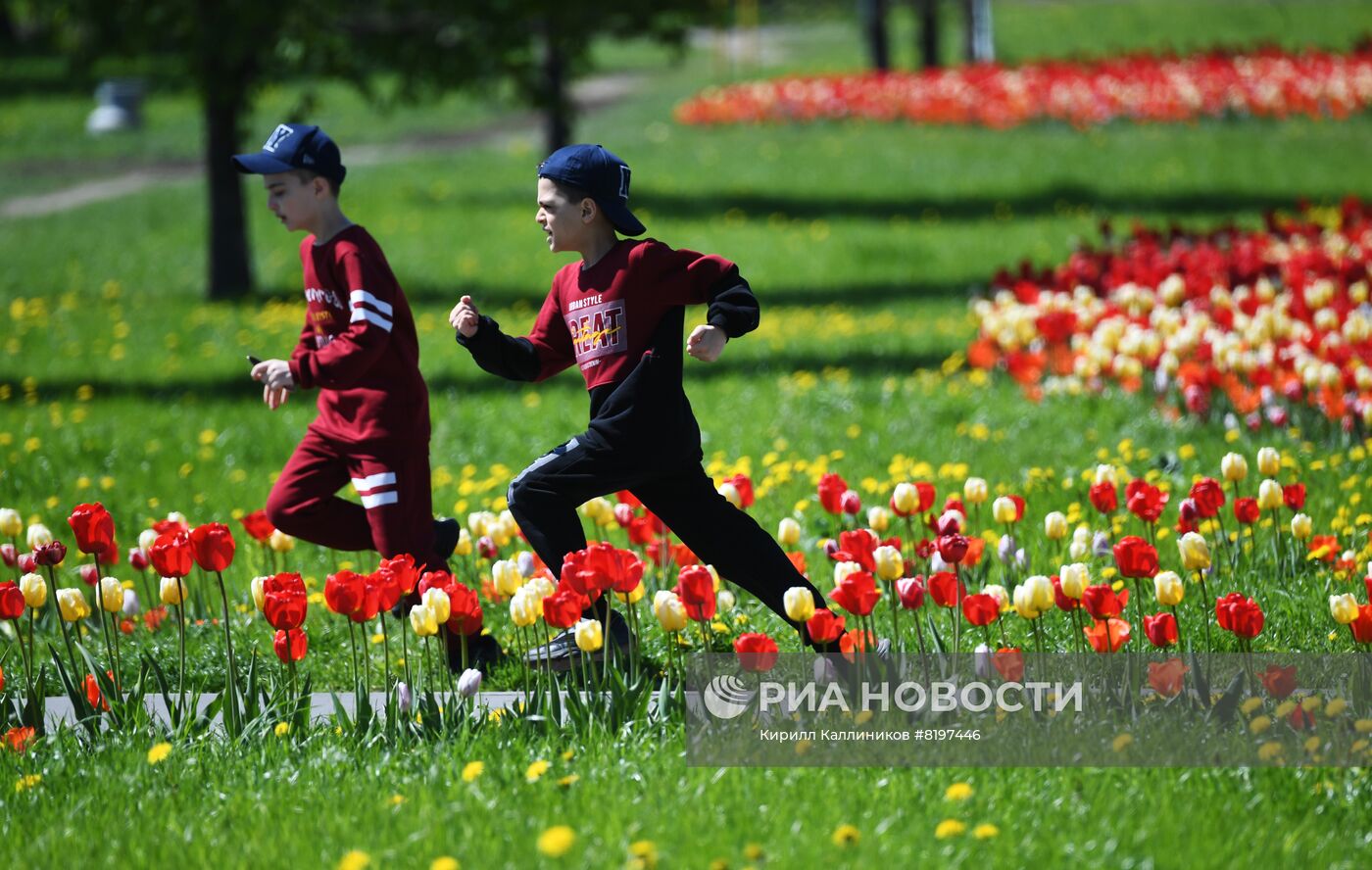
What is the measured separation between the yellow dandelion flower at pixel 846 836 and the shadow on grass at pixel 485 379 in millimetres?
6236

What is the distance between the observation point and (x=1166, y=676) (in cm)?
350

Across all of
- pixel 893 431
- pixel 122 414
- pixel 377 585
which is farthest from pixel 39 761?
pixel 122 414

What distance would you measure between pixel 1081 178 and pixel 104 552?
48.6 feet

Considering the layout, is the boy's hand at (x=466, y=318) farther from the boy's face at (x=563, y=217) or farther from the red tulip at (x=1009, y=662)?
the red tulip at (x=1009, y=662)

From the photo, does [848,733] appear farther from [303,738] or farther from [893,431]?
[893,431]

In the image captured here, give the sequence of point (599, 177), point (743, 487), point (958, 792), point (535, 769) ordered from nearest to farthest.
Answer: point (958, 792)
point (535, 769)
point (599, 177)
point (743, 487)

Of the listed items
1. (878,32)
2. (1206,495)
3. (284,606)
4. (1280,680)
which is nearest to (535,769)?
(284,606)

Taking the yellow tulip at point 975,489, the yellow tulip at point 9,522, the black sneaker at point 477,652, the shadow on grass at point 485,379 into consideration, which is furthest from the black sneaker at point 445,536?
the shadow on grass at point 485,379

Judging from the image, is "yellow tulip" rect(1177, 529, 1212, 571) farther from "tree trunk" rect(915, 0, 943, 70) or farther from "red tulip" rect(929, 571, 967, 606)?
"tree trunk" rect(915, 0, 943, 70)

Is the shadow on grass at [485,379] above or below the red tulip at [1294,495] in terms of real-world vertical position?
below

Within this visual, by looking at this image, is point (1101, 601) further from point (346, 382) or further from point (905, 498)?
point (346, 382)

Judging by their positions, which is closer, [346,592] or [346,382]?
[346,592]

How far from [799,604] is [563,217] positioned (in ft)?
4.01

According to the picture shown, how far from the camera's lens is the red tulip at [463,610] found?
3.61 m
